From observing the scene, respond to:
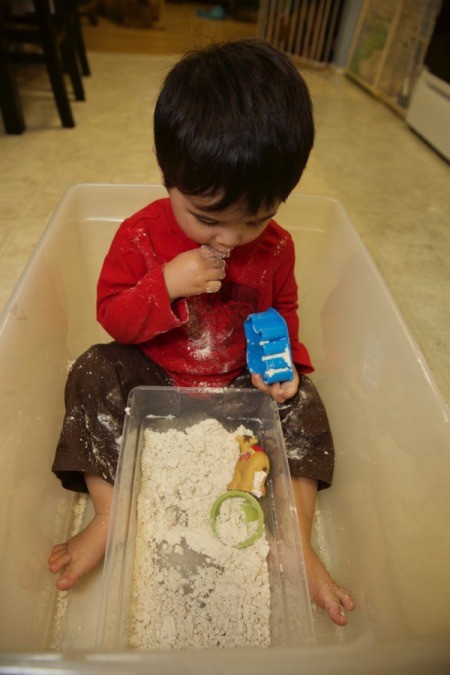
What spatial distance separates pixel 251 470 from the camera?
65 centimetres

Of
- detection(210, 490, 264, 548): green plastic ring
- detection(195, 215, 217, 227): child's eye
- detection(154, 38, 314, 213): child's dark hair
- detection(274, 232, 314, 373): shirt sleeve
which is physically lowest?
detection(210, 490, 264, 548): green plastic ring

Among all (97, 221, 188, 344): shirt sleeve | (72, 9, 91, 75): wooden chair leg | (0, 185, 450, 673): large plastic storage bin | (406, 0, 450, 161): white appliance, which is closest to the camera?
(0, 185, 450, 673): large plastic storage bin

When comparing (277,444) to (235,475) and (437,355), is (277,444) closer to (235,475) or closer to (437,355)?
(235,475)

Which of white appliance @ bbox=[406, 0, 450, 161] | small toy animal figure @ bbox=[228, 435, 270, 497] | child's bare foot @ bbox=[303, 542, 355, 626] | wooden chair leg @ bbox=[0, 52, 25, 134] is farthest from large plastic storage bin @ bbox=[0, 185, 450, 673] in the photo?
white appliance @ bbox=[406, 0, 450, 161]

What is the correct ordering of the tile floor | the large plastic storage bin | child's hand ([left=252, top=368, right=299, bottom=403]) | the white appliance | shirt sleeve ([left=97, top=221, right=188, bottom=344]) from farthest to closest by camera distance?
the white appliance < the tile floor < child's hand ([left=252, top=368, right=299, bottom=403]) < shirt sleeve ([left=97, top=221, right=188, bottom=344]) < the large plastic storage bin

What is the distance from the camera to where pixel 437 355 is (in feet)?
2.51

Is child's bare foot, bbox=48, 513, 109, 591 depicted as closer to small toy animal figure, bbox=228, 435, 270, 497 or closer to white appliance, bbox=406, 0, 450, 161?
small toy animal figure, bbox=228, 435, 270, 497

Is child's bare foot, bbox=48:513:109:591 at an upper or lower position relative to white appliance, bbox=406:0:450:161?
lower

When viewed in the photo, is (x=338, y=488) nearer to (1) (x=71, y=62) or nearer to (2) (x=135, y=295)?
(2) (x=135, y=295)

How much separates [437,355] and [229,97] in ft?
1.82

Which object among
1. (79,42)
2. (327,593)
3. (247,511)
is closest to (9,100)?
(79,42)

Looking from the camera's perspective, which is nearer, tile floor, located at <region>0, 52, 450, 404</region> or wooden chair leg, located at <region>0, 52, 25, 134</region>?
tile floor, located at <region>0, 52, 450, 404</region>

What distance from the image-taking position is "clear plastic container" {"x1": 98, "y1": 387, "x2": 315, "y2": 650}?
52 centimetres

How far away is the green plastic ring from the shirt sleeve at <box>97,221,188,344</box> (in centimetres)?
24
